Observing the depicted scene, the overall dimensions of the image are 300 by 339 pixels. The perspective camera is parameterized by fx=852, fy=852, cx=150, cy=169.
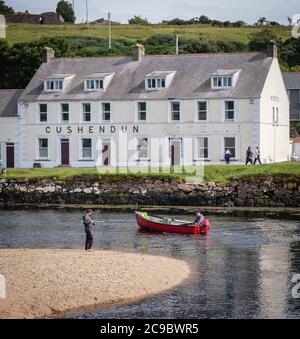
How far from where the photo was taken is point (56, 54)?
358 ft

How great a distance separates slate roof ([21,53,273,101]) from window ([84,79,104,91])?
49cm

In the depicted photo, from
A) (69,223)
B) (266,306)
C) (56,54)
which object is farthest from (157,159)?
(266,306)

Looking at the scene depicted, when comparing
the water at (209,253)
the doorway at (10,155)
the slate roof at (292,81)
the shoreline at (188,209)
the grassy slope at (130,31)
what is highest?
the grassy slope at (130,31)

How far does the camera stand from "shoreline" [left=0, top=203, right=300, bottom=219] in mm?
62231

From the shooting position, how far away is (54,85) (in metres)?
81.4

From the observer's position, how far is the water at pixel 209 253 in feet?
101

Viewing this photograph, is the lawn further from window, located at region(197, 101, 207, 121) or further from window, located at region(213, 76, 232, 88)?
window, located at region(213, 76, 232, 88)

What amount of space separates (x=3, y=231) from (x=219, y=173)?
22.2 meters

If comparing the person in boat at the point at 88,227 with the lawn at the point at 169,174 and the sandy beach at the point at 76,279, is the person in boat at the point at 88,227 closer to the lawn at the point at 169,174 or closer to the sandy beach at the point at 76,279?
the sandy beach at the point at 76,279

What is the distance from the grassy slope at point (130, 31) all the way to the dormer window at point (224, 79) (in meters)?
69.2

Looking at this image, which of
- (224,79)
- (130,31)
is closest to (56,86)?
(224,79)

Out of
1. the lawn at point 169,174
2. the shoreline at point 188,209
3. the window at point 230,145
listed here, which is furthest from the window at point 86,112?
the window at point 230,145

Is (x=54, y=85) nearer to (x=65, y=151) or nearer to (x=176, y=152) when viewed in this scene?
(x=65, y=151)

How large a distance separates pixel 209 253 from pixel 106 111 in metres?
38.1
